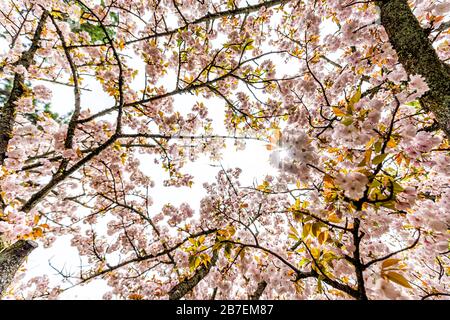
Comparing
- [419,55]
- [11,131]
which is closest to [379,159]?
[419,55]

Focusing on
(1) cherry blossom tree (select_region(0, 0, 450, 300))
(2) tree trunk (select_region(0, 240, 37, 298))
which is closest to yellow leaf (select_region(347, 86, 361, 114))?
(1) cherry blossom tree (select_region(0, 0, 450, 300))

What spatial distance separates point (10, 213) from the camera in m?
2.51

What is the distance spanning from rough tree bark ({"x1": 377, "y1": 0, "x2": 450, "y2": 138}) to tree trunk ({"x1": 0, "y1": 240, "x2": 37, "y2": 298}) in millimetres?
4648

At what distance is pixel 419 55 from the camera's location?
1851 mm

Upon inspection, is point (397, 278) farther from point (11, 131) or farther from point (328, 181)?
point (11, 131)

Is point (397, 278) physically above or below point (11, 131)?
below

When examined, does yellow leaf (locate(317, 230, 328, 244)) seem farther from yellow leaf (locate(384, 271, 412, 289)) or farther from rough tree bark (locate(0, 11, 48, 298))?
rough tree bark (locate(0, 11, 48, 298))

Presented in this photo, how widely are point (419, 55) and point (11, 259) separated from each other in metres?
4.90

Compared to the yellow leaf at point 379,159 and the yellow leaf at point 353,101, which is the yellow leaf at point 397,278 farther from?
the yellow leaf at point 353,101

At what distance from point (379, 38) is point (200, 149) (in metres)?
3.85

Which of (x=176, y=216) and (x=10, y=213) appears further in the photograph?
(x=176, y=216)

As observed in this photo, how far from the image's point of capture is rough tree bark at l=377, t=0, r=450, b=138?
5.41 feet
